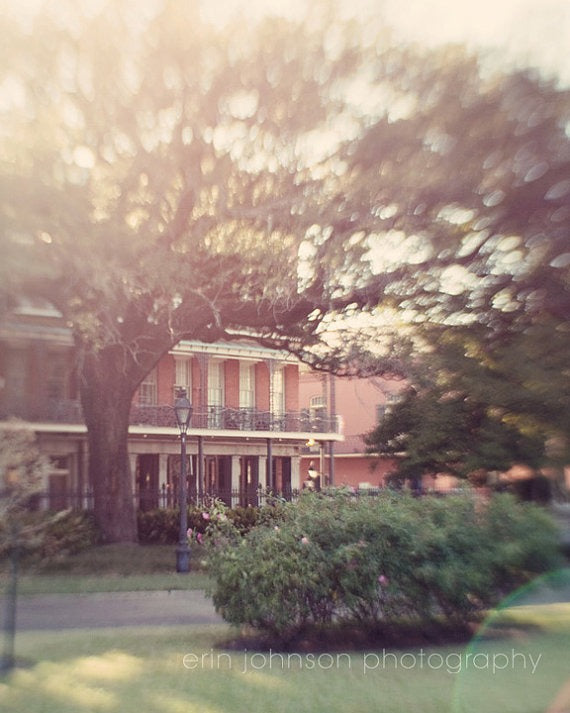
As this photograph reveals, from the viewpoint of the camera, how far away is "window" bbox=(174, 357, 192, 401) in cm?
3569

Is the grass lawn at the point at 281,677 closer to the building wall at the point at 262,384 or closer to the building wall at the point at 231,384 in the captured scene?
the building wall at the point at 231,384

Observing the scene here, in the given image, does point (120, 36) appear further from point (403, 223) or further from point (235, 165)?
point (403, 223)

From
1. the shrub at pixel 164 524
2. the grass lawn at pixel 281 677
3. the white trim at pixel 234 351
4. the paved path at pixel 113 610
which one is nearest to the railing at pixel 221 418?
the white trim at pixel 234 351

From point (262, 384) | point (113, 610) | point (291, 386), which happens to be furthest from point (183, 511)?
point (291, 386)

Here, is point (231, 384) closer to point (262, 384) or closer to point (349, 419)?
point (262, 384)

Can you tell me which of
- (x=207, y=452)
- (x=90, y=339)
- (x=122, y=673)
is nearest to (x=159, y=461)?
(x=207, y=452)

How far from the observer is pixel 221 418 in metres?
35.6

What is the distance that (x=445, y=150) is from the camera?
42.9 feet

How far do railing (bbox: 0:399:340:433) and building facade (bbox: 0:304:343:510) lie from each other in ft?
0.12

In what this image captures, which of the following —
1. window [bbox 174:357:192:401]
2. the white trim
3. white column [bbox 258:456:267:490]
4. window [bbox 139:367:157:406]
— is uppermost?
the white trim

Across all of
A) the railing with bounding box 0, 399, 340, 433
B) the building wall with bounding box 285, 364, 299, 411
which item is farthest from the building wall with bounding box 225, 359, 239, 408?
the building wall with bounding box 285, 364, 299, 411

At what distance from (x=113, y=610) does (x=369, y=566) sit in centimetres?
543

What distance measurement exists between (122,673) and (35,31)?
8820 millimetres

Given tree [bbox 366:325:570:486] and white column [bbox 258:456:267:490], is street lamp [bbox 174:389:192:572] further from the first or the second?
white column [bbox 258:456:267:490]
